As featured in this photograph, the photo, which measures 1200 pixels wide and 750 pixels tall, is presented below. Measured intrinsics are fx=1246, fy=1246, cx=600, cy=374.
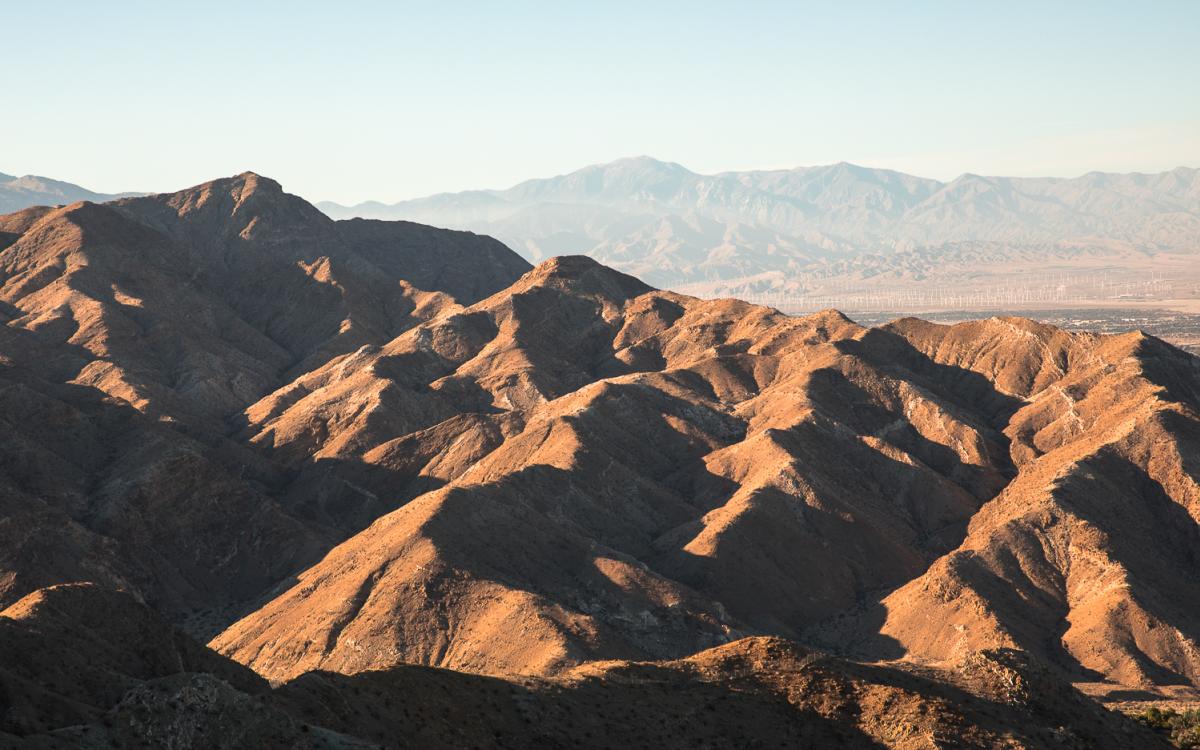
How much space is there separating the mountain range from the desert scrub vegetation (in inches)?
199

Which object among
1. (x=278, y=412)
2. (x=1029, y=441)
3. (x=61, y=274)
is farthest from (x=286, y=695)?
(x=61, y=274)

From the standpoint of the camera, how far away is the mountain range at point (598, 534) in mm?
55281

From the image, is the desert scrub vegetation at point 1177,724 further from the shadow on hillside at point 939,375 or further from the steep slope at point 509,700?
the shadow on hillside at point 939,375

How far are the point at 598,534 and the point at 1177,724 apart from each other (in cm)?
5739

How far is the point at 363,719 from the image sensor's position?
4872 centimetres

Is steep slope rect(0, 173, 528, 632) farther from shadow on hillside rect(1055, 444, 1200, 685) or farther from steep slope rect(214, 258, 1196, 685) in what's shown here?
shadow on hillside rect(1055, 444, 1200, 685)

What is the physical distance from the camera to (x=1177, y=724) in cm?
6681

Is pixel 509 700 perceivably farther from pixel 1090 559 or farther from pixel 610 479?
pixel 610 479

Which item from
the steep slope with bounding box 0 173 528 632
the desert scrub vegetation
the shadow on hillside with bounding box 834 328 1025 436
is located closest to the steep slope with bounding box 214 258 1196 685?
the shadow on hillside with bounding box 834 328 1025 436

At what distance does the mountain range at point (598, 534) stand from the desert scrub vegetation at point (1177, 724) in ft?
16.6

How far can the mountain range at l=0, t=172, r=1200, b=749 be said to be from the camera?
55.3 m

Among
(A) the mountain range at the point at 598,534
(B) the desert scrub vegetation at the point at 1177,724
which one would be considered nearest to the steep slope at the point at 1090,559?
(A) the mountain range at the point at 598,534

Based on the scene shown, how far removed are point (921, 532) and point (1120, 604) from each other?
81.2 ft

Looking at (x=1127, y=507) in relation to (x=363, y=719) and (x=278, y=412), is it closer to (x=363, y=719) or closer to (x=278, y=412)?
Result: (x=363, y=719)
